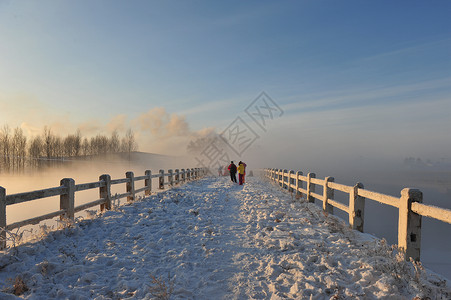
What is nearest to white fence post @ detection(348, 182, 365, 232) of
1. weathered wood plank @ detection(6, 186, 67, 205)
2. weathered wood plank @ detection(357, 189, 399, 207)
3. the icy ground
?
weathered wood plank @ detection(357, 189, 399, 207)

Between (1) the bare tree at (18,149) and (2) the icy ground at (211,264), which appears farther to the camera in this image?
(1) the bare tree at (18,149)

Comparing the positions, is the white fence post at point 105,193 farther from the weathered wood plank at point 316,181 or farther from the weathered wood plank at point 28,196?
the weathered wood plank at point 316,181

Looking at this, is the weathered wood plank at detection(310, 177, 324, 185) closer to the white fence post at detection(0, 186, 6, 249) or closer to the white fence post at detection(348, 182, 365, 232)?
the white fence post at detection(348, 182, 365, 232)

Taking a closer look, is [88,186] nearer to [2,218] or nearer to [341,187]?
[2,218]

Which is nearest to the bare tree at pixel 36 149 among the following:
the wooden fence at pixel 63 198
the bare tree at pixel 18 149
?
the bare tree at pixel 18 149

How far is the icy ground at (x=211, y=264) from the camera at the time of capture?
358cm

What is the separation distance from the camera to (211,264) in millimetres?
4680

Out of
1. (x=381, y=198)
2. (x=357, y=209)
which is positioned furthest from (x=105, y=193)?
(x=381, y=198)

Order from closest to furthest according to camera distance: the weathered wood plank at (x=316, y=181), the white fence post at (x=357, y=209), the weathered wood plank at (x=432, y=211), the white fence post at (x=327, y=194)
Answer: the weathered wood plank at (x=432, y=211) < the white fence post at (x=357, y=209) < the white fence post at (x=327, y=194) < the weathered wood plank at (x=316, y=181)

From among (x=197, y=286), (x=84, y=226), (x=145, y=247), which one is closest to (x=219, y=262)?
(x=197, y=286)

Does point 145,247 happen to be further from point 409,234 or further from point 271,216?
point 409,234

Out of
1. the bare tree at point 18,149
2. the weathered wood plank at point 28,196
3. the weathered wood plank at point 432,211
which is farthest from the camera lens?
the bare tree at point 18,149

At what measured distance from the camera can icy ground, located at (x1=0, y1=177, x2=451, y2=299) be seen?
358 centimetres

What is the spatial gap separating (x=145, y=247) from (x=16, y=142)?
95.4 m
